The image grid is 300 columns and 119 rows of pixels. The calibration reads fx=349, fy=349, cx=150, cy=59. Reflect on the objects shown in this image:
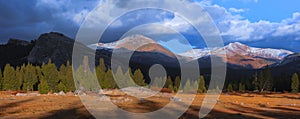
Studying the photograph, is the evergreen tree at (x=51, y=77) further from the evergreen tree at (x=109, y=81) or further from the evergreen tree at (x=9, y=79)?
the evergreen tree at (x=109, y=81)

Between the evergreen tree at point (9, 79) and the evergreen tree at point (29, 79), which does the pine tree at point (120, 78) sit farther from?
the evergreen tree at point (9, 79)

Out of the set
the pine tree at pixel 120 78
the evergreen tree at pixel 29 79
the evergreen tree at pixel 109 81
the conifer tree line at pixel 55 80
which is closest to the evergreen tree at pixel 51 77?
the conifer tree line at pixel 55 80

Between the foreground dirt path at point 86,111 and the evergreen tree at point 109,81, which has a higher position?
the evergreen tree at point 109,81

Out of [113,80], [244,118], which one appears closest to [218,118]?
[244,118]

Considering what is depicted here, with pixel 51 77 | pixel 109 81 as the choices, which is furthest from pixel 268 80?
pixel 51 77

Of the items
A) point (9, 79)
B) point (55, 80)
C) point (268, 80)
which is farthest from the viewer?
point (268, 80)

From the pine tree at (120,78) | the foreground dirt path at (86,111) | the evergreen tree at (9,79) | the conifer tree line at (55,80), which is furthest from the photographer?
the pine tree at (120,78)

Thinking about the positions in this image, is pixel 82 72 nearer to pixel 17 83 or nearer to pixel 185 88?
pixel 17 83

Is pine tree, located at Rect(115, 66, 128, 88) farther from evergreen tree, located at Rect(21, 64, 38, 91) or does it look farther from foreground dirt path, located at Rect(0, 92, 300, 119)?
foreground dirt path, located at Rect(0, 92, 300, 119)

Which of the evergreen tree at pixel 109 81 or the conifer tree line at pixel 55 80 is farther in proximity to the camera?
the evergreen tree at pixel 109 81

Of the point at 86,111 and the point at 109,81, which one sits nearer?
the point at 86,111

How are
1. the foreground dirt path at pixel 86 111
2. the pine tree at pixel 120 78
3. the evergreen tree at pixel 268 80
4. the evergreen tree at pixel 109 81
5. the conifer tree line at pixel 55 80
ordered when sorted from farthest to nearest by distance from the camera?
the evergreen tree at pixel 268 80, the pine tree at pixel 120 78, the evergreen tree at pixel 109 81, the conifer tree line at pixel 55 80, the foreground dirt path at pixel 86 111

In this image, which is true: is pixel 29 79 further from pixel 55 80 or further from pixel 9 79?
pixel 55 80

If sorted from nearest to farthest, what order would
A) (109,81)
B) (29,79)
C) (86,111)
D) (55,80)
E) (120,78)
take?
1. (86,111)
2. (55,80)
3. (109,81)
4. (29,79)
5. (120,78)
